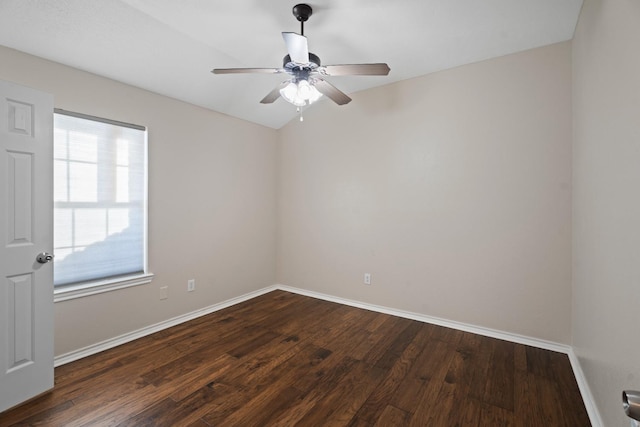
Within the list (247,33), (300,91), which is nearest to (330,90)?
(300,91)

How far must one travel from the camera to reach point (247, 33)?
2.43 meters

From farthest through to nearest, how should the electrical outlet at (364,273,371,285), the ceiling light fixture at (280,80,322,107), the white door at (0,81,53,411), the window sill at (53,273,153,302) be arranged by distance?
the electrical outlet at (364,273,371,285) < the window sill at (53,273,153,302) < the ceiling light fixture at (280,80,322,107) < the white door at (0,81,53,411)

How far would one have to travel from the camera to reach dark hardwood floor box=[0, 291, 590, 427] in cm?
176

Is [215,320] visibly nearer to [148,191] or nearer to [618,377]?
[148,191]

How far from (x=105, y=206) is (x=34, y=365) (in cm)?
127

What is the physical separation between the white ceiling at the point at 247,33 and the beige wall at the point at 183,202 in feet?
0.60

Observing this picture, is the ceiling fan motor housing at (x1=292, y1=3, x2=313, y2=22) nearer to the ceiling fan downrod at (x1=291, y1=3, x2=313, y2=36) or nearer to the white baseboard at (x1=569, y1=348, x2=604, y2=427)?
the ceiling fan downrod at (x1=291, y1=3, x2=313, y2=36)

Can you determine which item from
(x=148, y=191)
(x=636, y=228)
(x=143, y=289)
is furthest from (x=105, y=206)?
(x=636, y=228)

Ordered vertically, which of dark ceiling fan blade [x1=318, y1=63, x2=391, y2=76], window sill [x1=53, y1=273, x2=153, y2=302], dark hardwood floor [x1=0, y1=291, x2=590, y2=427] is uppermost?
dark ceiling fan blade [x1=318, y1=63, x2=391, y2=76]

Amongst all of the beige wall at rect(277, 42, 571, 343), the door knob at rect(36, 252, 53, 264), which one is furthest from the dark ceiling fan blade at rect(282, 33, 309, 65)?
the door knob at rect(36, 252, 53, 264)

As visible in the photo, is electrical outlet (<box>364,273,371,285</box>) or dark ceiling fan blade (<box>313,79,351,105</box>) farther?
electrical outlet (<box>364,273,371,285</box>)

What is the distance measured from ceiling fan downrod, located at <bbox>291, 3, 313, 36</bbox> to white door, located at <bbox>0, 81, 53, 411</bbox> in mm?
1792

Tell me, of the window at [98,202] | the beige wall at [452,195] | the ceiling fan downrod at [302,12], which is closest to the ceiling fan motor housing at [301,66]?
the ceiling fan downrod at [302,12]

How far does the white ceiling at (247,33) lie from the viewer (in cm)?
203
